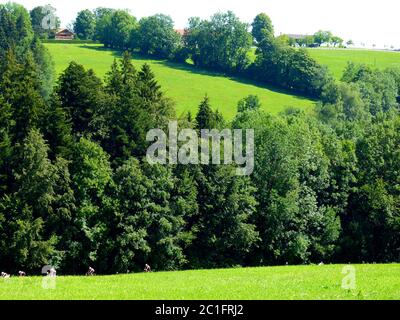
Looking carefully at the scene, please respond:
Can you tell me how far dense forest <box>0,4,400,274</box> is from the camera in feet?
155

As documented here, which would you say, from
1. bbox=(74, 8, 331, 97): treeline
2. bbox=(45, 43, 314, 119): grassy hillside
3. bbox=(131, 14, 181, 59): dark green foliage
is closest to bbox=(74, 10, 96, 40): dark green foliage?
bbox=(74, 8, 331, 97): treeline

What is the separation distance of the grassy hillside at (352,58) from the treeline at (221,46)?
44.0 feet

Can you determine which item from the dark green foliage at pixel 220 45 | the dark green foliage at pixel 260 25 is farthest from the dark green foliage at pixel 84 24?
the dark green foliage at pixel 260 25

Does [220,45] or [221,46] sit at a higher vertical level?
[220,45]

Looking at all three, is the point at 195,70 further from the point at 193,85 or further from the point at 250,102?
the point at 250,102

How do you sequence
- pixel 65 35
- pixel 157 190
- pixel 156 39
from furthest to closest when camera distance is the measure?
pixel 65 35 → pixel 156 39 → pixel 157 190

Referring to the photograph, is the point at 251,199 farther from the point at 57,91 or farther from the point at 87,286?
the point at 87,286

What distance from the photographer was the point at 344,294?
805 inches

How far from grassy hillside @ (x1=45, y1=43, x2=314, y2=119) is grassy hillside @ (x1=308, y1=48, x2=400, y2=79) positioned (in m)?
28.9

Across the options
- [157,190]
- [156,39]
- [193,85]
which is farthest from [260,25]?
[157,190]

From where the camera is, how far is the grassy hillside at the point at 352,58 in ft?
485

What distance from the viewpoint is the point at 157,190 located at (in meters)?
49.0

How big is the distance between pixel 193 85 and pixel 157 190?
7045cm

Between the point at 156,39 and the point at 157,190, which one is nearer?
the point at 157,190
